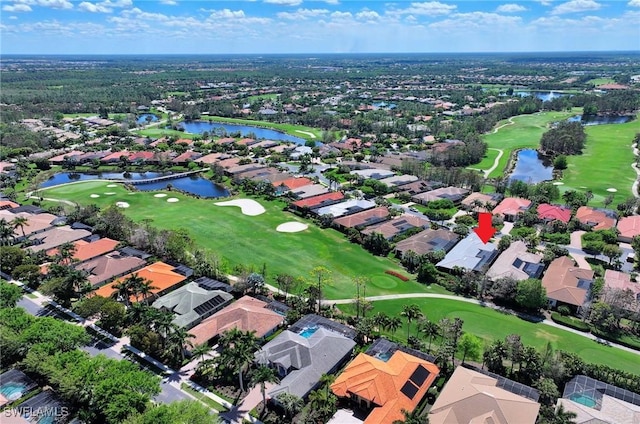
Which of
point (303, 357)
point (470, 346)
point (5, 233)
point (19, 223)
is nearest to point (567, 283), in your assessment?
point (470, 346)

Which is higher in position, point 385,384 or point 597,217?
point 597,217

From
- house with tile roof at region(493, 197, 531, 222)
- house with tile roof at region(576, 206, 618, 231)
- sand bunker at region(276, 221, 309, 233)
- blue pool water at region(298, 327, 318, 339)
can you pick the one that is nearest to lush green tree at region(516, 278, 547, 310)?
blue pool water at region(298, 327, 318, 339)

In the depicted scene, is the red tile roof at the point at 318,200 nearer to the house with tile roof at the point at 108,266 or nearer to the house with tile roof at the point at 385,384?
the house with tile roof at the point at 108,266

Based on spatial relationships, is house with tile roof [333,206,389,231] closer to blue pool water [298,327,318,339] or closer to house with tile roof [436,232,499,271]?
house with tile roof [436,232,499,271]

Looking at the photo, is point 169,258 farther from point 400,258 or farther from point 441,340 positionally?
point 441,340

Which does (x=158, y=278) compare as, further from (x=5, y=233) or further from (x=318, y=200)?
(x=318, y=200)

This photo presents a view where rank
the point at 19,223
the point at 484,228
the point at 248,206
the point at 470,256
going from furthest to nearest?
the point at 248,206 < the point at 484,228 < the point at 19,223 < the point at 470,256
